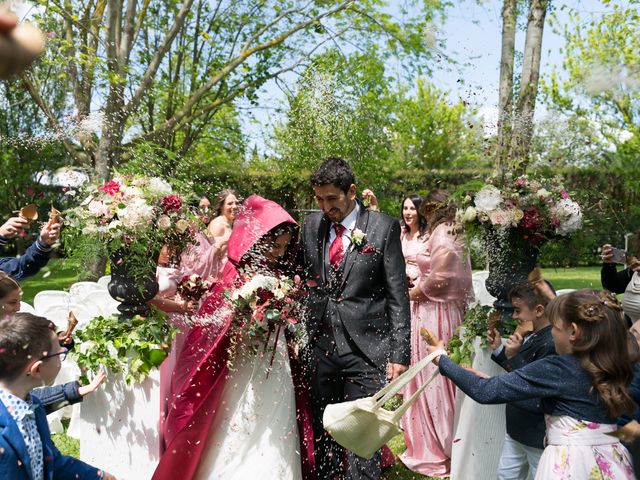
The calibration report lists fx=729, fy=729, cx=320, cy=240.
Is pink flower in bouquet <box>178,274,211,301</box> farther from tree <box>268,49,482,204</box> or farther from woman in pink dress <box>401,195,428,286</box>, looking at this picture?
tree <box>268,49,482,204</box>

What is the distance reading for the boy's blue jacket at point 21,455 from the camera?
8.78 ft

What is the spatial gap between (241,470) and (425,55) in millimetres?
10885

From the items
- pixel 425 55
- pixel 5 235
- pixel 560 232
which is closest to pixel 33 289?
pixel 425 55

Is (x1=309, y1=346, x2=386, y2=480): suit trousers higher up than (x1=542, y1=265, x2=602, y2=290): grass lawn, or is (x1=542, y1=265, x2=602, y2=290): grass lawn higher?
(x1=309, y1=346, x2=386, y2=480): suit trousers

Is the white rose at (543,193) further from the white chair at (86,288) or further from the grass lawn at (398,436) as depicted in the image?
the white chair at (86,288)

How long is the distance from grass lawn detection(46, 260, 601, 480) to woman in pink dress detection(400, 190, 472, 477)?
0.18 m

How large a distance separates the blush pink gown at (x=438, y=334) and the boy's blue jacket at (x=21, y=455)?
128 inches

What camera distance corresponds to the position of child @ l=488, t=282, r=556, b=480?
12.6ft

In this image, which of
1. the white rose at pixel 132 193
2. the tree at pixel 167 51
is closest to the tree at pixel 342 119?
the tree at pixel 167 51

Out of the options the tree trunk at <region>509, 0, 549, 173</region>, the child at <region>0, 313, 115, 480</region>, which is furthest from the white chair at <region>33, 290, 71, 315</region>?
the tree trunk at <region>509, 0, 549, 173</region>

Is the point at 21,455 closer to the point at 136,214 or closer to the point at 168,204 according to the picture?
the point at 136,214

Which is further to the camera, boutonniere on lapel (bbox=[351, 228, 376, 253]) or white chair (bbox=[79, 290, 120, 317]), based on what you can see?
white chair (bbox=[79, 290, 120, 317])

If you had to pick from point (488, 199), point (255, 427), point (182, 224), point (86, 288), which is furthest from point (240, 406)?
point (86, 288)

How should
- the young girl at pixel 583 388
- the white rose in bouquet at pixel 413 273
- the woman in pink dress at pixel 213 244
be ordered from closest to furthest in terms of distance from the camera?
the young girl at pixel 583 388
the woman in pink dress at pixel 213 244
the white rose in bouquet at pixel 413 273
